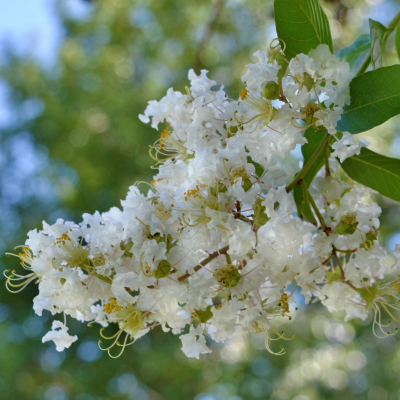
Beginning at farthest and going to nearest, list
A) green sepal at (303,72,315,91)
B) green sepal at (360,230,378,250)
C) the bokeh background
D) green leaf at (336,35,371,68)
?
1. the bokeh background
2. green leaf at (336,35,371,68)
3. green sepal at (360,230,378,250)
4. green sepal at (303,72,315,91)

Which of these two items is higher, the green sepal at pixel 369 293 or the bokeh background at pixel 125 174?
the green sepal at pixel 369 293

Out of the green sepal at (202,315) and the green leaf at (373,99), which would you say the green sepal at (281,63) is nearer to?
the green leaf at (373,99)

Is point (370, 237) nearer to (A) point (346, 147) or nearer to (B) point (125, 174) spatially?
(A) point (346, 147)

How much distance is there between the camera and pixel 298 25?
0.58 metres

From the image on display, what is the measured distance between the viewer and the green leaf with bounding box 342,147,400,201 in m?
0.64

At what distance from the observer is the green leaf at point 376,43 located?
600 millimetres

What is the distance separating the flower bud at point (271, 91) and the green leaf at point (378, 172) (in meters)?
0.18

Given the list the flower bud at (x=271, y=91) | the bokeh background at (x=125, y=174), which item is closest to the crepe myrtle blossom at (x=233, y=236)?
the flower bud at (x=271, y=91)

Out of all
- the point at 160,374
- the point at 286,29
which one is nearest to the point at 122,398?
the point at 160,374

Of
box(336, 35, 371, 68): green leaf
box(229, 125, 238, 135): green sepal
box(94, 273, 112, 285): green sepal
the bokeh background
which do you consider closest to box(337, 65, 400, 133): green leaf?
box(229, 125, 238, 135): green sepal

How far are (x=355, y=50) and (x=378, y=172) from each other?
0.29 m

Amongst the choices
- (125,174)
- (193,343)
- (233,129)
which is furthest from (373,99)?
(125,174)

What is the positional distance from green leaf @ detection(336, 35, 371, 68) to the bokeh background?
7.34ft

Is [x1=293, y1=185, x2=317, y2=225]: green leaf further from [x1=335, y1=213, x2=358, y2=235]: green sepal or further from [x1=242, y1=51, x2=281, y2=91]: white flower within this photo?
[x1=242, y1=51, x2=281, y2=91]: white flower
